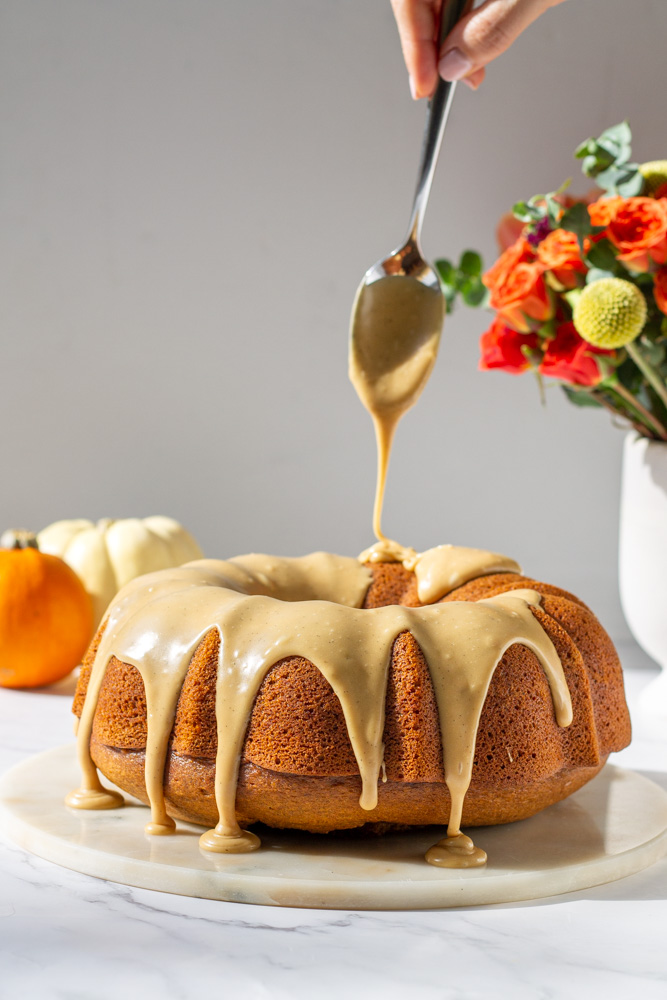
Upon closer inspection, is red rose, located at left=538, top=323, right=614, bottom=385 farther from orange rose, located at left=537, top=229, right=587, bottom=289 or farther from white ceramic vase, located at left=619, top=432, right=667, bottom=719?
white ceramic vase, located at left=619, top=432, right=667, bottom=719

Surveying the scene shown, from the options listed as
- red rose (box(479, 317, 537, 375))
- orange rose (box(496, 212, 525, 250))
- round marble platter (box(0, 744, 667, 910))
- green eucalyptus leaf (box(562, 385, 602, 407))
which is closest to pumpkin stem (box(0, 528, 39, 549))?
round marble platter (box(0, 744, 667, 910))

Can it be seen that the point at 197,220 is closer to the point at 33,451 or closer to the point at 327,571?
the point at 33,451

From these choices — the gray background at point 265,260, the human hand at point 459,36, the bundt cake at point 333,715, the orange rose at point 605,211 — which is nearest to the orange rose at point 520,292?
the orange rose at point 605,211

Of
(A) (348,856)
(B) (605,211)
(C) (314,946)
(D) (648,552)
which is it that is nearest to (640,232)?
(B) (605,211)

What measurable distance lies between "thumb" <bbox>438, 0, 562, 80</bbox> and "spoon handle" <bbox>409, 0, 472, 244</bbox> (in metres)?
0.04

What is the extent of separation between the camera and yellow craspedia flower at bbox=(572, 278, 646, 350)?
4.52 feet

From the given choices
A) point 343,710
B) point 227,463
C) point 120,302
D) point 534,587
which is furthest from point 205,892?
point 120,302

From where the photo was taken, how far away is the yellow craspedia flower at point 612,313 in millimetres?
1379

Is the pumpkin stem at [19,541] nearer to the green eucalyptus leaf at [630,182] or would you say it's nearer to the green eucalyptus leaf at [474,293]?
the green eucalyptus leaf at [474,293]

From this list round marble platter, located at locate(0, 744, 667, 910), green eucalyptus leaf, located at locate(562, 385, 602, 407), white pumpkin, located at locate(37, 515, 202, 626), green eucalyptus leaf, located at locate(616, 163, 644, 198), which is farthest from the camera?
white pumpkin, located at locate(37, 515, 202, 626)

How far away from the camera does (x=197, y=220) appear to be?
7.47ft

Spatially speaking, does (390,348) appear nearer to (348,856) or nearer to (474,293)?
(474,293)

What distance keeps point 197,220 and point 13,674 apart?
3.66 ft

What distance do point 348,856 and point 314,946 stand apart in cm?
16
